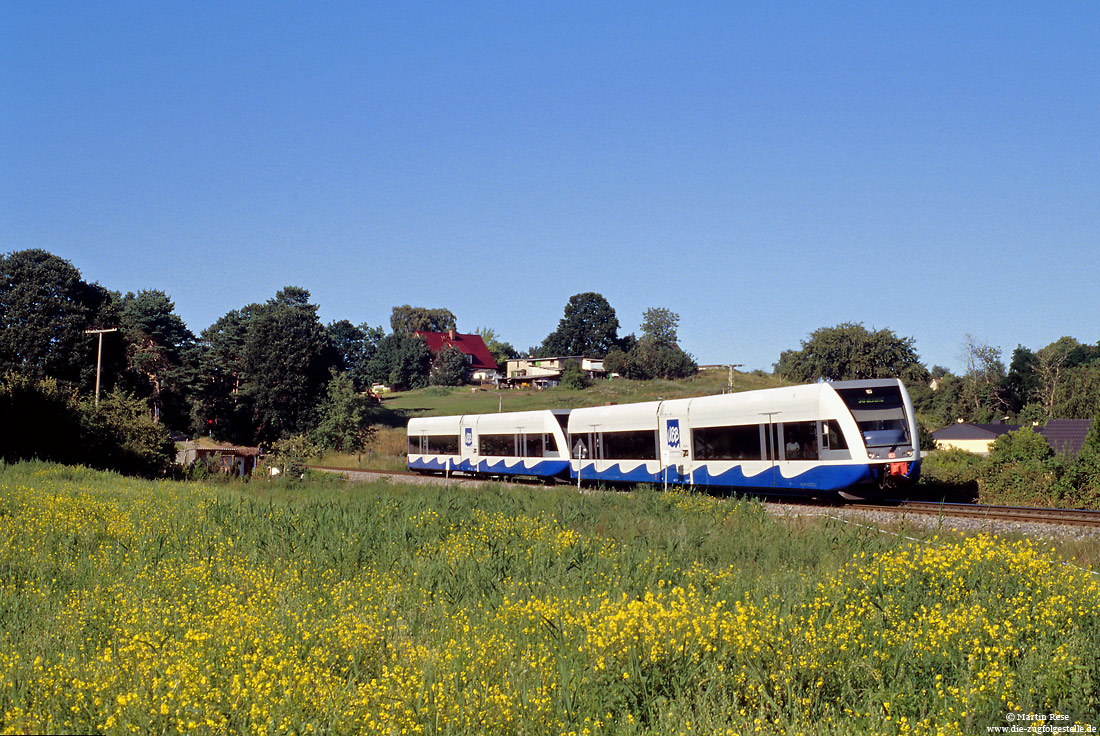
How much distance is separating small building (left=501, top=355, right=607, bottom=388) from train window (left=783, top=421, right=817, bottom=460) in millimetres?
86303

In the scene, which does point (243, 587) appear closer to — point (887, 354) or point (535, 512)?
point (535, 512)

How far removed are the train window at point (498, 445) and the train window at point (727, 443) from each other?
11.2 metres

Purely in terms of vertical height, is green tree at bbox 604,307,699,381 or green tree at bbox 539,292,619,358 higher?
green tree at bbox 539,292,619,358

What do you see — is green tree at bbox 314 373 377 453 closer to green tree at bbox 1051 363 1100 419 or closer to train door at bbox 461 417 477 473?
train door at bbox 461 417 477 473

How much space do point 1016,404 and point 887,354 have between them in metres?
31.3

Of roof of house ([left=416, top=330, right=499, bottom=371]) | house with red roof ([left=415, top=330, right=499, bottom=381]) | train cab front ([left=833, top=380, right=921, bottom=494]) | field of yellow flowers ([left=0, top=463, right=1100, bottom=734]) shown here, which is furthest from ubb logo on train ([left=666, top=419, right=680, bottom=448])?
roof of house ([left=416, top=330, right=499, bottom=371])

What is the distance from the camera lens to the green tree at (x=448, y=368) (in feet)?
382

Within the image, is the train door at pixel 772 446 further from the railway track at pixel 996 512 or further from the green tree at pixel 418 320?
the green tree at pixel 418 320

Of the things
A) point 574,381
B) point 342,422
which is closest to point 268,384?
point 342,422

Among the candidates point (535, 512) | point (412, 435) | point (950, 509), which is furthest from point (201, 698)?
point (412, 435)

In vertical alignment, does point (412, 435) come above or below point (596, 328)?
below

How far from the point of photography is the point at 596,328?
12988 cm

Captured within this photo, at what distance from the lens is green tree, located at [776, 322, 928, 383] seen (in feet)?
223

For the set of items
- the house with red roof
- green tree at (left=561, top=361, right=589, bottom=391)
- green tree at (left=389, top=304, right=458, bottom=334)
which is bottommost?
green tree at (left=561, top=361, right=589, bottom=391)
